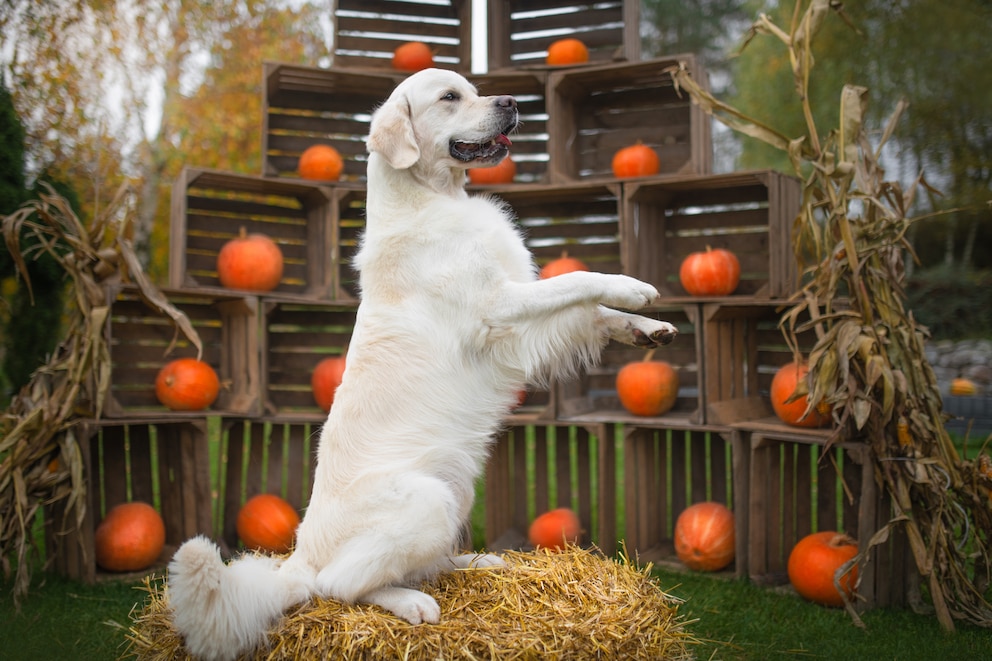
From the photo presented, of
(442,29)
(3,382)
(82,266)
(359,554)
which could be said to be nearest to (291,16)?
(3,382)

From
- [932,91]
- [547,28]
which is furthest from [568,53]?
[932,91]

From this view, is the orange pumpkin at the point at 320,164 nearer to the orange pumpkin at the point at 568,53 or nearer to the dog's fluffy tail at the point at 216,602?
the orange pumpkin at the point at 568,53

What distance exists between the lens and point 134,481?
4.63 metres

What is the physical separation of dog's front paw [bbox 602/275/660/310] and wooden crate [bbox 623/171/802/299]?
190cm

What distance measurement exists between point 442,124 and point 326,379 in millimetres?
2335

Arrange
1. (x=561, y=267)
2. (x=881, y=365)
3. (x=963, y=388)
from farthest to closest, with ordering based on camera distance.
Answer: (x=963, y=388) → (x=561, y=267) → (x=881, y=365)

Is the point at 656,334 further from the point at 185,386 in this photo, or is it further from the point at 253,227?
the point at 253,227

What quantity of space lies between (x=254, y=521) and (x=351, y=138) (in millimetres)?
2423

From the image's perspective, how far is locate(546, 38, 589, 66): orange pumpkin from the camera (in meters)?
4.77

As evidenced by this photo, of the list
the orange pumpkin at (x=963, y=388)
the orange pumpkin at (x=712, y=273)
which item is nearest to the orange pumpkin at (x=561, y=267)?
the orange pumpkin at (x=712, y=273)

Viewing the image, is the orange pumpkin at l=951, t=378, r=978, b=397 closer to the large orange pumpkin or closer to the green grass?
the green grass

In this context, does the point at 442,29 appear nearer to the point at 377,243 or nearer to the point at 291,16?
the point at 377,243

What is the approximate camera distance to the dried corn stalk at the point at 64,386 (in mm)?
3799

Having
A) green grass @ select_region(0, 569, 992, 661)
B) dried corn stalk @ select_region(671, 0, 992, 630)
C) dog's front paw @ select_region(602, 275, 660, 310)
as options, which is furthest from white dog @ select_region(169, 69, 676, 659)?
dried corn stalk @ select_region(671, 0, 992, 630)
